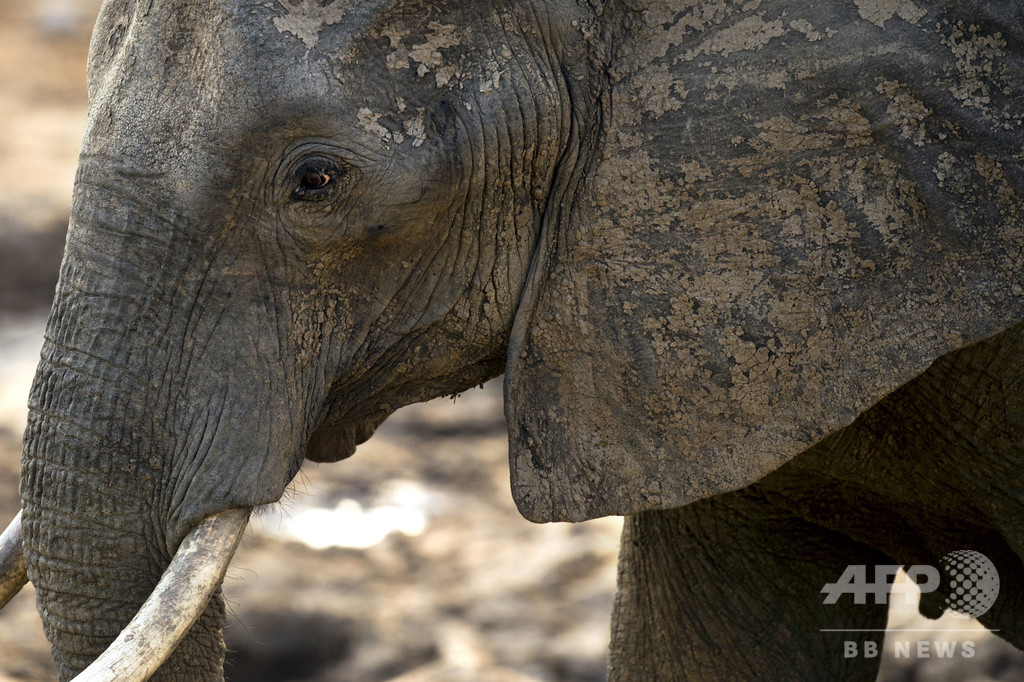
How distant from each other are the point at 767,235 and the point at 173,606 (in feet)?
2.95

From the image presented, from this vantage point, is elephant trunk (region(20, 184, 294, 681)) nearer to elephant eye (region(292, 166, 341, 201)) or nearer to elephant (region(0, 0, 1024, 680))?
elephant (region(0, 0, 1024, 680))

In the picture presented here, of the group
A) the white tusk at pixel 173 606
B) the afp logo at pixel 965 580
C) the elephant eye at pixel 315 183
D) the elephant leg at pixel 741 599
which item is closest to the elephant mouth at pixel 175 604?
the white tusk at pixel 173 606

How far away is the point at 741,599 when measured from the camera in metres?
2.58

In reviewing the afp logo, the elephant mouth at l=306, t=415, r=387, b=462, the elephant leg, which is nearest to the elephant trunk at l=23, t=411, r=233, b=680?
the elephant mouth at l=306, t=415, r=387, b=462

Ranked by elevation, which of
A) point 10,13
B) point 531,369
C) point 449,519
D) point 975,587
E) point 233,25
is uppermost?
point 10,13

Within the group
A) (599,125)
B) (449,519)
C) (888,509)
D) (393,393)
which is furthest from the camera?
(449,519)

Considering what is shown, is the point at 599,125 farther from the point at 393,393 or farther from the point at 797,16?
the point at 393,393

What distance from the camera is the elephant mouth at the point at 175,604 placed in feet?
5.24

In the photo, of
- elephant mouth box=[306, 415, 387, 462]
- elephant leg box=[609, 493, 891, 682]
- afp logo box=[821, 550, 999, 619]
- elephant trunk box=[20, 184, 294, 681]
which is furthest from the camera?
elephant leg box=[609, 493, 891, 682]

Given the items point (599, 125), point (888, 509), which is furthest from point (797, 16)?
point (888, 509)

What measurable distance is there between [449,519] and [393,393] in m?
2.74

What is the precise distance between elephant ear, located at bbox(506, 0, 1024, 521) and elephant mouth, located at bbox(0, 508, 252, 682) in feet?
1.53

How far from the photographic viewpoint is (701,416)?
5.85 feet

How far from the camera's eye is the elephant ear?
163 cm
